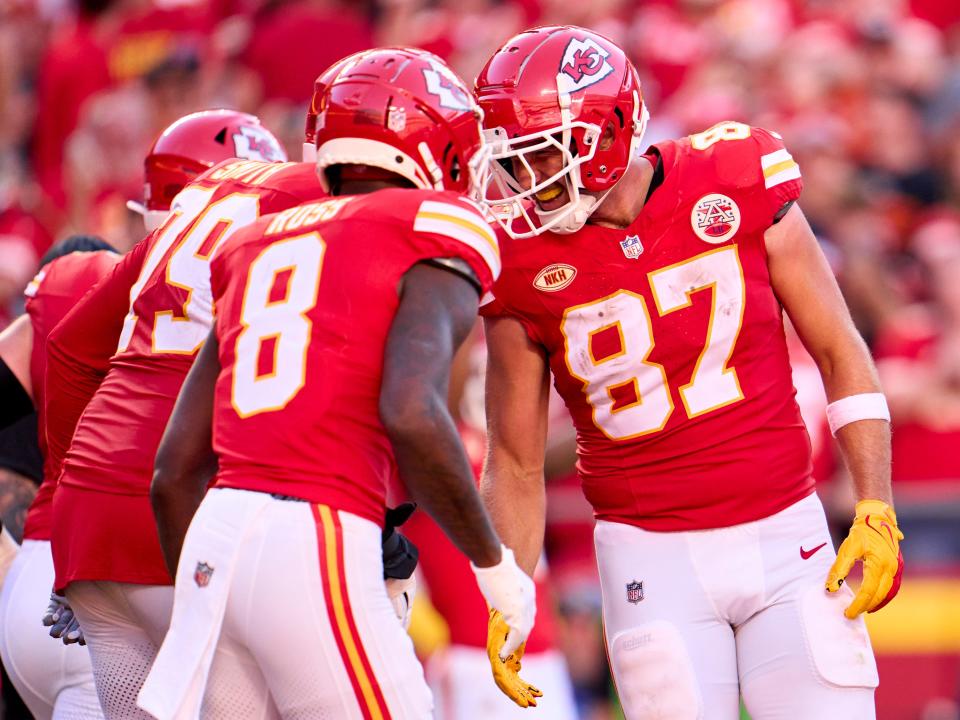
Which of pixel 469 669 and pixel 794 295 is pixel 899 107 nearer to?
pixel 469 669

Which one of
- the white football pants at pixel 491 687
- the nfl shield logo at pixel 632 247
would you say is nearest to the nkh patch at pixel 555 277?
the nfl shield logo at pixel 632 247

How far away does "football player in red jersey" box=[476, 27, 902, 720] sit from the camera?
12.3ft

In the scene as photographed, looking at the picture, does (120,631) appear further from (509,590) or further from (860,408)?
(860,408)

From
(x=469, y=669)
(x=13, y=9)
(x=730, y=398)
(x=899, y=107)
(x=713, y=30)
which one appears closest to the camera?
(x=730, y=398)

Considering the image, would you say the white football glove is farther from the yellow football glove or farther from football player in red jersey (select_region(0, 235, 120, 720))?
football player in red jersey (select_region(0, 235, 120, 720))

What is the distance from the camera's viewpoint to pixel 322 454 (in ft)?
9.84

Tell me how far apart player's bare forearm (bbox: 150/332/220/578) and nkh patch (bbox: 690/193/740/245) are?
51.4 inches

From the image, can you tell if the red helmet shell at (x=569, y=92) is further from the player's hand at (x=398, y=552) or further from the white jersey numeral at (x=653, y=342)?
the player's hand at (x=398, y=552)

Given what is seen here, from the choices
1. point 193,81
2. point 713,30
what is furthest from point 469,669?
point 713,30

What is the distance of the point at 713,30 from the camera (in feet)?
32.3

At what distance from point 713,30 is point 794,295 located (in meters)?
6.34

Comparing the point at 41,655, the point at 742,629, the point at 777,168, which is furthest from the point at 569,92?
the point at 41,655

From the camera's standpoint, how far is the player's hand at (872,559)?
11.9 ft

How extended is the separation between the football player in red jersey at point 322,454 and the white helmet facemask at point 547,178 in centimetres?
63
